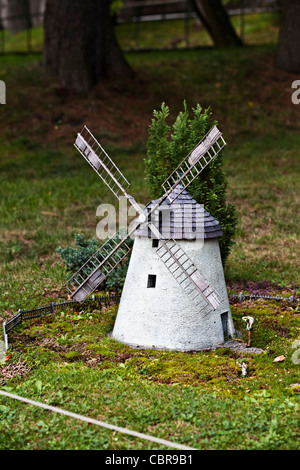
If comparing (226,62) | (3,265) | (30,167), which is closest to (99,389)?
(3,265)

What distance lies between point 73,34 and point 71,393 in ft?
56.5

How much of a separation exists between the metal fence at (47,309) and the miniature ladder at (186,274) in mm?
2755

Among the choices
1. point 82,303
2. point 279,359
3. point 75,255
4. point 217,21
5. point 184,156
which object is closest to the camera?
point 279,359

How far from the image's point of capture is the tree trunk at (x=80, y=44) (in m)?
22.8

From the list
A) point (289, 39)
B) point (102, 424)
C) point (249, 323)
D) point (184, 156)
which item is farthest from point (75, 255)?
point (289, 39)

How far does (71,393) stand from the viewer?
27.3 ft

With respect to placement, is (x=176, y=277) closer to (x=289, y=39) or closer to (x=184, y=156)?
(x=184, y=156)

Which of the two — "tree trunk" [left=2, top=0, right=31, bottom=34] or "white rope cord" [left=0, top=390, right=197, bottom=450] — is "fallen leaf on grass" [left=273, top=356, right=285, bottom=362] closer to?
"white rope cord" [left=0, top=390, right=197, bottom=450]

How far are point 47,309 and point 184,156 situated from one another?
3.81 m

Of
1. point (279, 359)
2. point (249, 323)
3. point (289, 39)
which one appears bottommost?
point (279, 359)

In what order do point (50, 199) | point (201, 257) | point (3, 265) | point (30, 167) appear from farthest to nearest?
point (30, 167) < point (50, 199) < point (3, 265) < point (201, 257)

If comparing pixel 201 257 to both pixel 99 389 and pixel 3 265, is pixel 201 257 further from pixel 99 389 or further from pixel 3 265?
pixel 3 265

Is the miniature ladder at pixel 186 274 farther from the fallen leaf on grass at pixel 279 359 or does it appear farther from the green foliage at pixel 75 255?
the green foliage at pixel 75 255

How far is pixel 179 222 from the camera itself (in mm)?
9852
